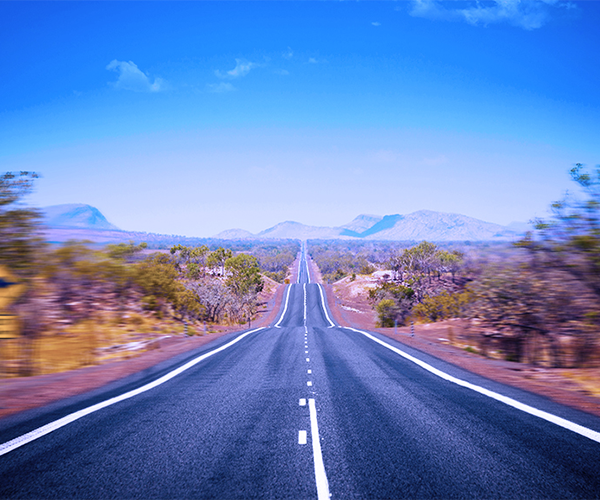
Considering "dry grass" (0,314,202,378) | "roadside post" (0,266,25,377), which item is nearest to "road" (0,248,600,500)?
"dry grass" (0,314,202,378)

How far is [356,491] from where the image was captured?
3396mm

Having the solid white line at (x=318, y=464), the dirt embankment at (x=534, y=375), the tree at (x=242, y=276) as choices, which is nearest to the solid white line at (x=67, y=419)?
the solid white line at (x=318, y=464)

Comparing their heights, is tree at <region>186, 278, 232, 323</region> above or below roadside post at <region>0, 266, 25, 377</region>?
below

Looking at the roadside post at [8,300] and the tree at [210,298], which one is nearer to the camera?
the roadside post at [8,300]

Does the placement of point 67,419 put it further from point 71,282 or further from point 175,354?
point 71,282

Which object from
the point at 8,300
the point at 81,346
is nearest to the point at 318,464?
the point at 81,346

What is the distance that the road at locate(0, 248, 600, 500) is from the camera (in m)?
3.46

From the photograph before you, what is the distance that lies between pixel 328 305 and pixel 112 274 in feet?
155

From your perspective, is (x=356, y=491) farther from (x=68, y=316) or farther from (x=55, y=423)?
(x=68, y=316)

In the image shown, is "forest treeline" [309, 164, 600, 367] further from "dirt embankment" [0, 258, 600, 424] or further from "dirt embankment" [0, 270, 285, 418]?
"dirt embankment" [0, 270, 285, 418]

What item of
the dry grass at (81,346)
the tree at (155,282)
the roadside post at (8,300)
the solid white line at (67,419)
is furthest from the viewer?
the tree at (155,282)

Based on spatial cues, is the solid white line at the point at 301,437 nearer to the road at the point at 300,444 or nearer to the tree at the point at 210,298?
the road at the point at 300,444

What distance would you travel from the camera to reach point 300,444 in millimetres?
4441

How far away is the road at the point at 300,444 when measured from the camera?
11.4 ft
